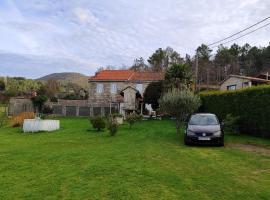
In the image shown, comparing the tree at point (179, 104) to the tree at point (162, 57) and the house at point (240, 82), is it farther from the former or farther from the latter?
the tree at point (162, 57)

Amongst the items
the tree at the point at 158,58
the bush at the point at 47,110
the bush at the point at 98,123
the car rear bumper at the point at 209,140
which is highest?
the tree at the point at 158,58

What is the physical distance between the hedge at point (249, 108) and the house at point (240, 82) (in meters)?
12.9

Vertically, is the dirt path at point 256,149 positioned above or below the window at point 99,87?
below

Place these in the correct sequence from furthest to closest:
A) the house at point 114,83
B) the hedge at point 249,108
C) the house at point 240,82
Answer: the house at point 114,83 < the house at point 240,82 < the hedge at point 249,108

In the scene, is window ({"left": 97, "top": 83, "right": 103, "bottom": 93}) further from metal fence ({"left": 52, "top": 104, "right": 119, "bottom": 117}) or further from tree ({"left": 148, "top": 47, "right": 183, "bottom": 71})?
tree ({"left": 148, "top": 47, "right": 183, "bottom": 71})

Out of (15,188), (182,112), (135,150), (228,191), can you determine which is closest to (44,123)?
(182,112)

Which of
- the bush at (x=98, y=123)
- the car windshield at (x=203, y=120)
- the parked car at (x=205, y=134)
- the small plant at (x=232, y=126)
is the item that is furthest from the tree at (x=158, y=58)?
the parked car at (x=205, y=134)

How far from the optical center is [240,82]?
40.8 meters

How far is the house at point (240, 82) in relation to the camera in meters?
39.1

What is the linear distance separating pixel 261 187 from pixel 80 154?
7.59 meters

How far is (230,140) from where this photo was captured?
66.7 ft

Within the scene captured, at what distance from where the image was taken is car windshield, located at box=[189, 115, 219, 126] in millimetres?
19116

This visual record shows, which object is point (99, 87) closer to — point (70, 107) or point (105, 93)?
point (105, 93)

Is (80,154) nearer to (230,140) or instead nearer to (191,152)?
(191,152)
